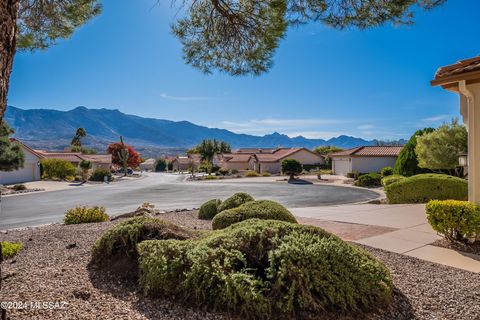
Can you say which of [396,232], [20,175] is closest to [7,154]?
[20,175]

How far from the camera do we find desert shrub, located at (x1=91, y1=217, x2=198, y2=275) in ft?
13.4

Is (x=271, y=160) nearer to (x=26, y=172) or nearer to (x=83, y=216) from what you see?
(x=26, y=172)

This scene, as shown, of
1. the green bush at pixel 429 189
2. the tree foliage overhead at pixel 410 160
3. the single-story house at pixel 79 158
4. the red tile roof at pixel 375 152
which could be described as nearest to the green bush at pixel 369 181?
the tree foliage overhead at pixel 410 160

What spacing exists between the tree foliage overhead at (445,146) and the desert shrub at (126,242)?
62.2ft

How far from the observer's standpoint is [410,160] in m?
22.1

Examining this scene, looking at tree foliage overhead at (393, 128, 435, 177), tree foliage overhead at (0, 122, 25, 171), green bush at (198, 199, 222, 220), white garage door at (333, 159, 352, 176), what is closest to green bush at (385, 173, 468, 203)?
green bush at (198, 199, 222, 220)

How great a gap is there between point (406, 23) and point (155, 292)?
16.2ft

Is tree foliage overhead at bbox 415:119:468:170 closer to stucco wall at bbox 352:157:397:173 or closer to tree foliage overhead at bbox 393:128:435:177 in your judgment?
tree foliage overhead at bbox 393:128:435:177

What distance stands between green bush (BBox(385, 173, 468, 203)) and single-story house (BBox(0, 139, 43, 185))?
112 ft

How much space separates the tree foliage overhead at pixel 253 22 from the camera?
15.1 ft

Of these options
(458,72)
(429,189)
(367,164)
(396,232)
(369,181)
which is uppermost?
(458,72)

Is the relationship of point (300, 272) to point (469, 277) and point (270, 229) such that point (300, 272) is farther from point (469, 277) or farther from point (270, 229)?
point (469, 277)

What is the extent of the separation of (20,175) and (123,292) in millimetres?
36923

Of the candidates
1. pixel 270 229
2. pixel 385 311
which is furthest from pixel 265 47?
pixel 385 311
